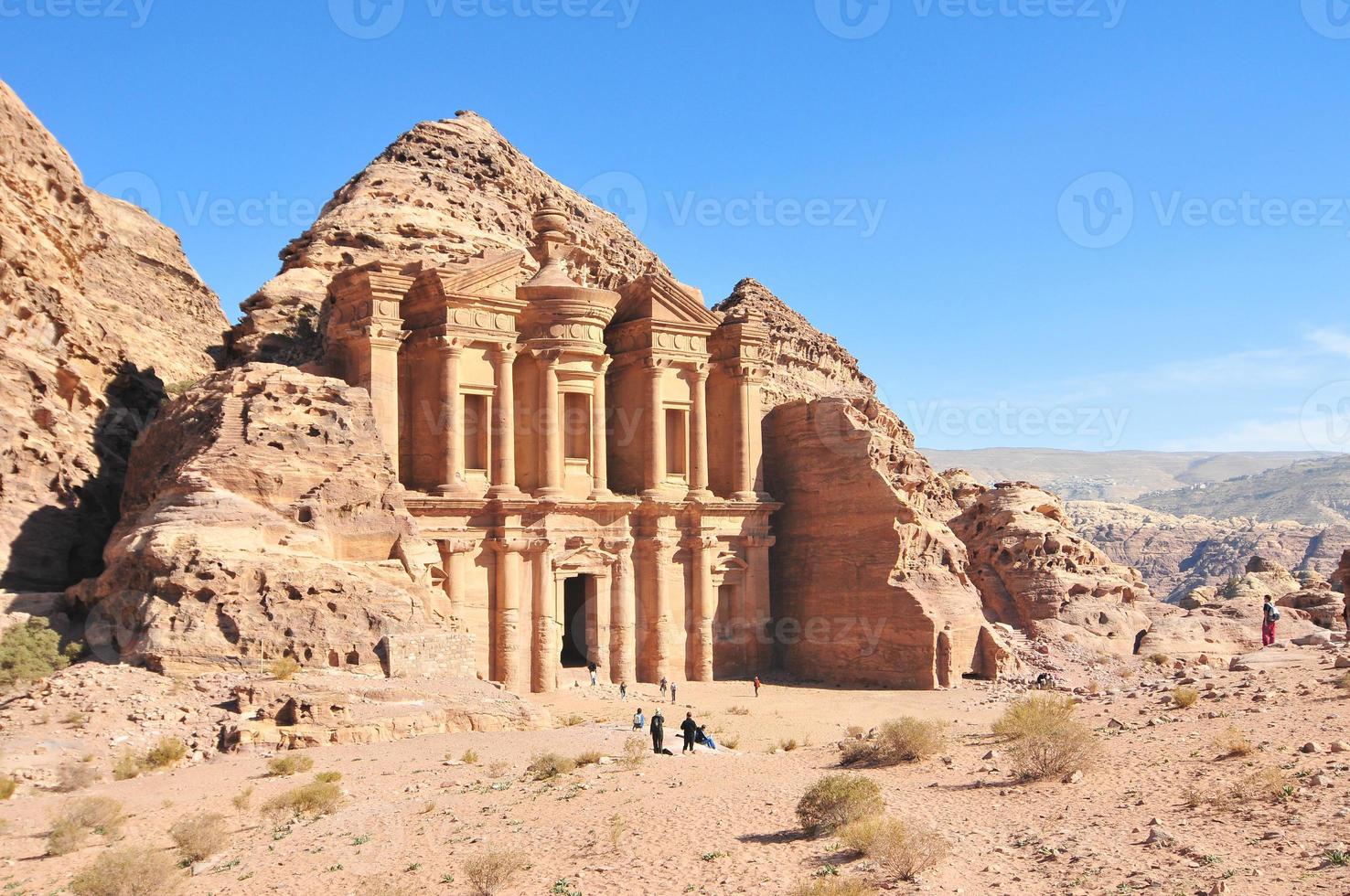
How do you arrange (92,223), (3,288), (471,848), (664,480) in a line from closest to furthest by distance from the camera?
(471,848), (3,288), (92,223), (664,480)

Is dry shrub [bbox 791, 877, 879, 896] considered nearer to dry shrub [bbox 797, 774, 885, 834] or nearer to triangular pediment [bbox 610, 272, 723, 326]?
dry shrub [bbox 797, 774, 885, 834]

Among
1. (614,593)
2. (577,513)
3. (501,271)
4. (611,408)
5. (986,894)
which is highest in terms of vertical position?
(501,271)

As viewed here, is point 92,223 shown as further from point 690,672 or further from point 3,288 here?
point 690,672

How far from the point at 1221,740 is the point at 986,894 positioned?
666cm

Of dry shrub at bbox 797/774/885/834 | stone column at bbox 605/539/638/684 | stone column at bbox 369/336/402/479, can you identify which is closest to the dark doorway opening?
stone column at bbox 605/539/638/684

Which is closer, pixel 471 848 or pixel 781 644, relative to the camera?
pixel 471 848

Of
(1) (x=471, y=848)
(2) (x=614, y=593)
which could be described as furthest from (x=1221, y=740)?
(2) (x=614, y=593)

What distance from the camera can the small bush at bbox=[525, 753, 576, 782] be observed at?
696 inches

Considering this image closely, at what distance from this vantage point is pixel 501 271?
32.5 meters

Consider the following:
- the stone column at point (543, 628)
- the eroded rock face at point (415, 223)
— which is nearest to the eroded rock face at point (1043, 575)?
the stone column at point (543, 628)

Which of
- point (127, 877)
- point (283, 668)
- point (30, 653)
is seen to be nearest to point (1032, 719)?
point (127, 877)

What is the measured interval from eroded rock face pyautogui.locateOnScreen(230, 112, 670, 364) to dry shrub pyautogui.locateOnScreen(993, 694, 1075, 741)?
63.8 feet

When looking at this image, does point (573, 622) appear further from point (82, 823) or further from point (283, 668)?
point (82, 823)

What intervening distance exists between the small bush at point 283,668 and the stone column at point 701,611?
16035mm
